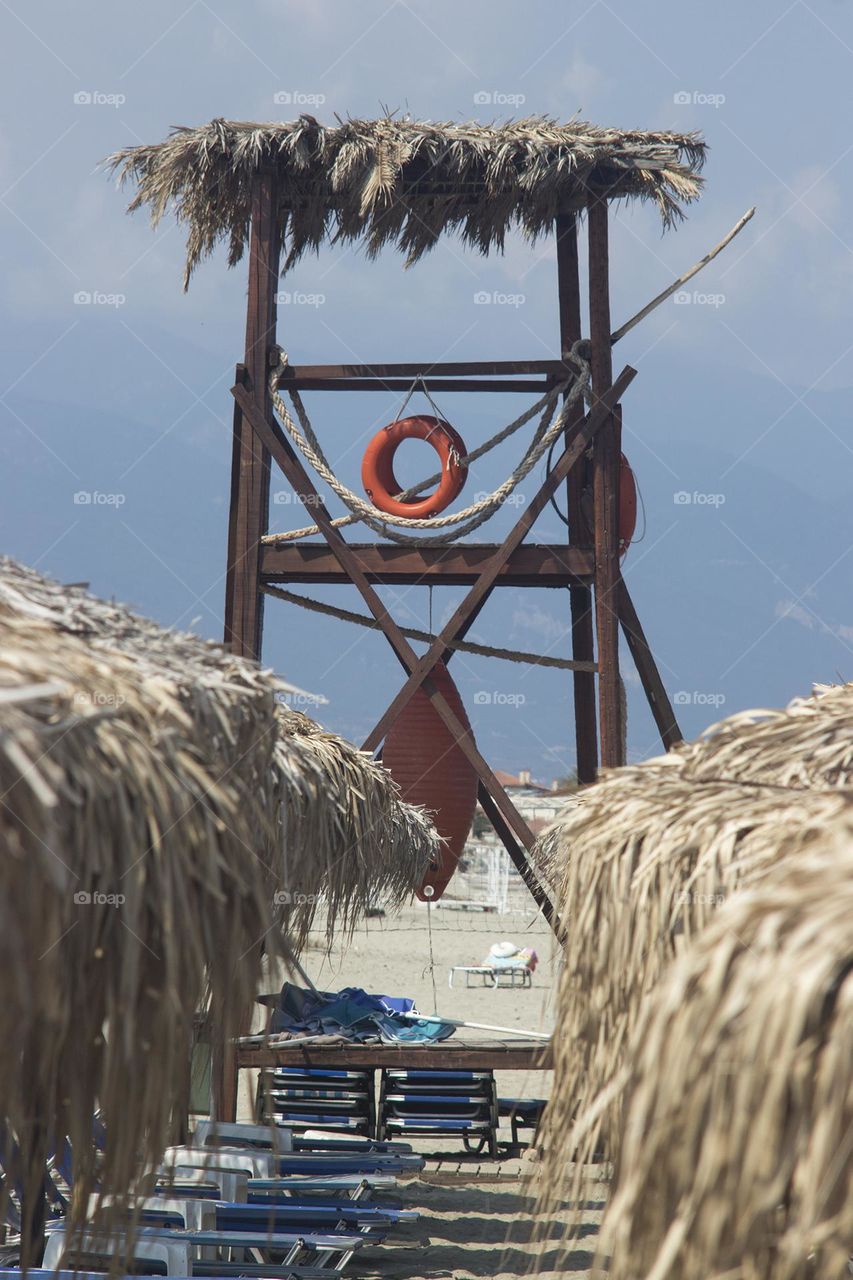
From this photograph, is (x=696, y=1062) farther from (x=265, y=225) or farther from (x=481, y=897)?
(x=481, y=897)

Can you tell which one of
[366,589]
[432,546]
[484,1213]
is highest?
[432,546]

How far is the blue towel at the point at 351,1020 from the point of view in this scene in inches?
365

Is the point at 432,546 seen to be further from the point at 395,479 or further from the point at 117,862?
the point at 117,862

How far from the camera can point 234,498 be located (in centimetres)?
1026

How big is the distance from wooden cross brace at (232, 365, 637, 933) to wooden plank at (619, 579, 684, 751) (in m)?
0.88

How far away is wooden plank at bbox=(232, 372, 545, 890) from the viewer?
9.60m

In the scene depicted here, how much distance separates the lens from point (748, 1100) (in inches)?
87.7

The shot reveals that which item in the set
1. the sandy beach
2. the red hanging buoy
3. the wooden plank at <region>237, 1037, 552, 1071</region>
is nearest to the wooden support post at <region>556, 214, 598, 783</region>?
the red hanging buoy

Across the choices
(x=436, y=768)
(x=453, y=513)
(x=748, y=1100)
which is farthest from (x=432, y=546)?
(x=748, y=1100)

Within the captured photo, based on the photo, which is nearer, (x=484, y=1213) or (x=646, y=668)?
(x=484, y=1213)

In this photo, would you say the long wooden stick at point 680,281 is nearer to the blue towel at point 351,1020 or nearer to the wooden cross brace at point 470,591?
the wooden cross brace at point 470,591

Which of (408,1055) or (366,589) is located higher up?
(366,589)

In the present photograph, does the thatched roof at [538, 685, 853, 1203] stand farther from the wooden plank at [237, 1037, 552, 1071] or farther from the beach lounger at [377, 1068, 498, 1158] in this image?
the beach lounger at [377, 1068, 498, 1158]

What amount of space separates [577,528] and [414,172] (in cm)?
280
